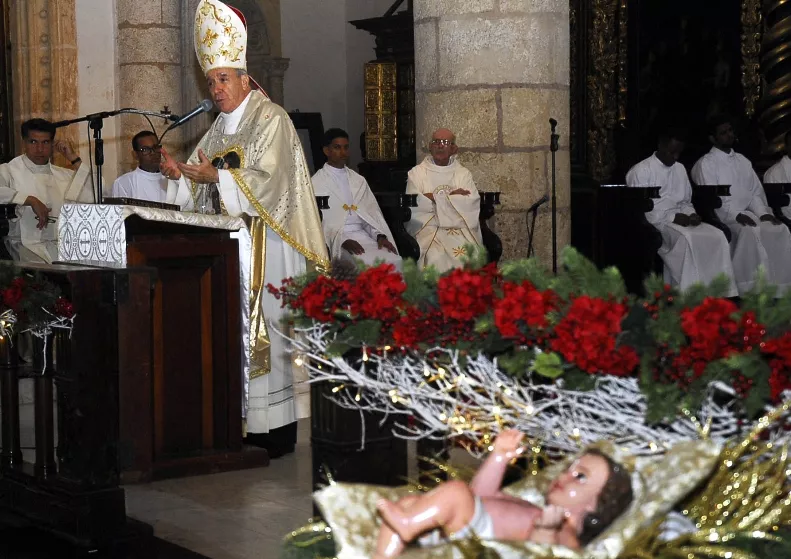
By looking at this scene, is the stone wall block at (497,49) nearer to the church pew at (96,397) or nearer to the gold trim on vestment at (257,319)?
the gold trim on vestment at (257,319)

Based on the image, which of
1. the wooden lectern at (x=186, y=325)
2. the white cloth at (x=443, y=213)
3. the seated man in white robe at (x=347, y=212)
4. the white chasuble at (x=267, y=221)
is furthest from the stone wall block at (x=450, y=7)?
the wooden lectern at (x=186, y=325)

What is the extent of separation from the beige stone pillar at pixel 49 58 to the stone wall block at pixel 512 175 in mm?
3937

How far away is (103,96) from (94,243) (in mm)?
5659

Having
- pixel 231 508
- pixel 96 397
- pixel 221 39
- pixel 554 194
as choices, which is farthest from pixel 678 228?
pixel 96 397

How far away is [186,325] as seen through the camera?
5395 mm

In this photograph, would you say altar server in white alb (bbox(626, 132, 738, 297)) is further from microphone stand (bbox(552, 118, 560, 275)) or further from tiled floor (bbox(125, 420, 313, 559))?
tiled floor (bbox(125, 420, 313, 559))

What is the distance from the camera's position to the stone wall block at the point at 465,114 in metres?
7.48

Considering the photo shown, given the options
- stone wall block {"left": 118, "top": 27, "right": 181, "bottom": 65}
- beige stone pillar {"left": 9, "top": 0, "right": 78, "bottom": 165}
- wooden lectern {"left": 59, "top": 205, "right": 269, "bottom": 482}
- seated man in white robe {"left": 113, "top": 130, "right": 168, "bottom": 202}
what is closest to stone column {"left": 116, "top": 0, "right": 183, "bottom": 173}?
stone wall block {"left": 118, "top": 27, "right": 181, "bottom": 65}

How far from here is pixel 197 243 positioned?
17.7ft

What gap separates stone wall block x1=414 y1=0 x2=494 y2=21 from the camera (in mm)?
7387

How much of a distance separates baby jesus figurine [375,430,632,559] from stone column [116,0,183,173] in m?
8.14

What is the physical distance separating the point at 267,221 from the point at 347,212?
321 cm

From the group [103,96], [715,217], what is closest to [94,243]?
[103,96]

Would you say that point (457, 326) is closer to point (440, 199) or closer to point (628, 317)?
point (628, 317)
